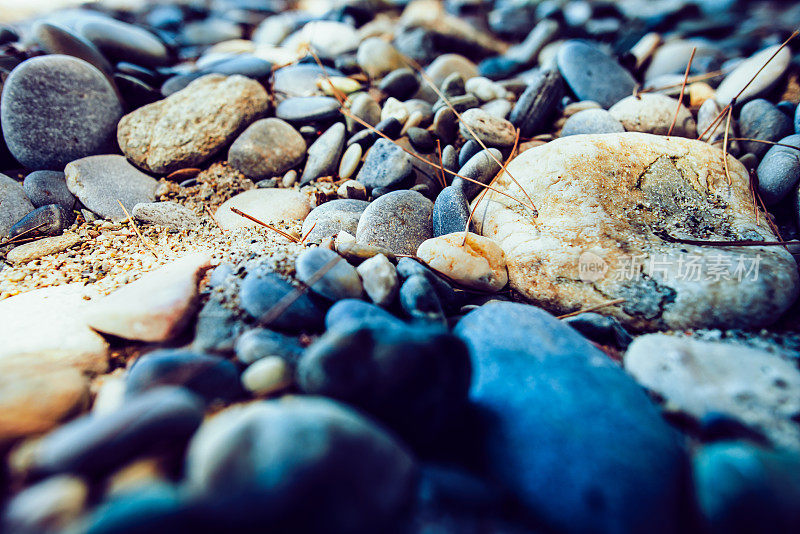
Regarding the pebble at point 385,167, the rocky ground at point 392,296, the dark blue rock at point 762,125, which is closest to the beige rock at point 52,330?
the rocky ground at point 392,296

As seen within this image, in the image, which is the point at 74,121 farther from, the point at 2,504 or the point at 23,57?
the point at 2,504

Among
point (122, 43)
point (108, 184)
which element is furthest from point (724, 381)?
point (122, 43)

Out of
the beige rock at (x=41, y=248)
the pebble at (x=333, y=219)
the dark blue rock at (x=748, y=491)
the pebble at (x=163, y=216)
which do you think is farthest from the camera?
the pebble at (x=163, y=216)

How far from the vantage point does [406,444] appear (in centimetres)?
117

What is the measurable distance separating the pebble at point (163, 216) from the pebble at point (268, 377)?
5.06 ft

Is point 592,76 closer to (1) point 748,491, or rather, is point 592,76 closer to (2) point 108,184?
(1) point 748,491

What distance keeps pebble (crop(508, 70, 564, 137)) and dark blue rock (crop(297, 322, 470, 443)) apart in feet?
7.34

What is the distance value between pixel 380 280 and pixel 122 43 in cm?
396

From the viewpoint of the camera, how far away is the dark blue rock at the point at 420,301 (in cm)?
160

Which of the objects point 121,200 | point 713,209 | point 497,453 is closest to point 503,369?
point 497,453

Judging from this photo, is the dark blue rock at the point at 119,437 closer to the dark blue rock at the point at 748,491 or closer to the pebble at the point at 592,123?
the dark blue rock at the point at 748,491

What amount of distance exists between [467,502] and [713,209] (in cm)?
220

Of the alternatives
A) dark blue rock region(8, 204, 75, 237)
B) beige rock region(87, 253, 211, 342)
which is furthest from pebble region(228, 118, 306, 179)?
beige rock region(87, 253, 211, 342)

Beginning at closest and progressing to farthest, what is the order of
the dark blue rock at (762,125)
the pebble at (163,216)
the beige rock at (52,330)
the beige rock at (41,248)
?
the beige rock at (52,330) < the beige rock at (41,248) < the pebble at (163,216) < the dark blue rock at (762,125)
